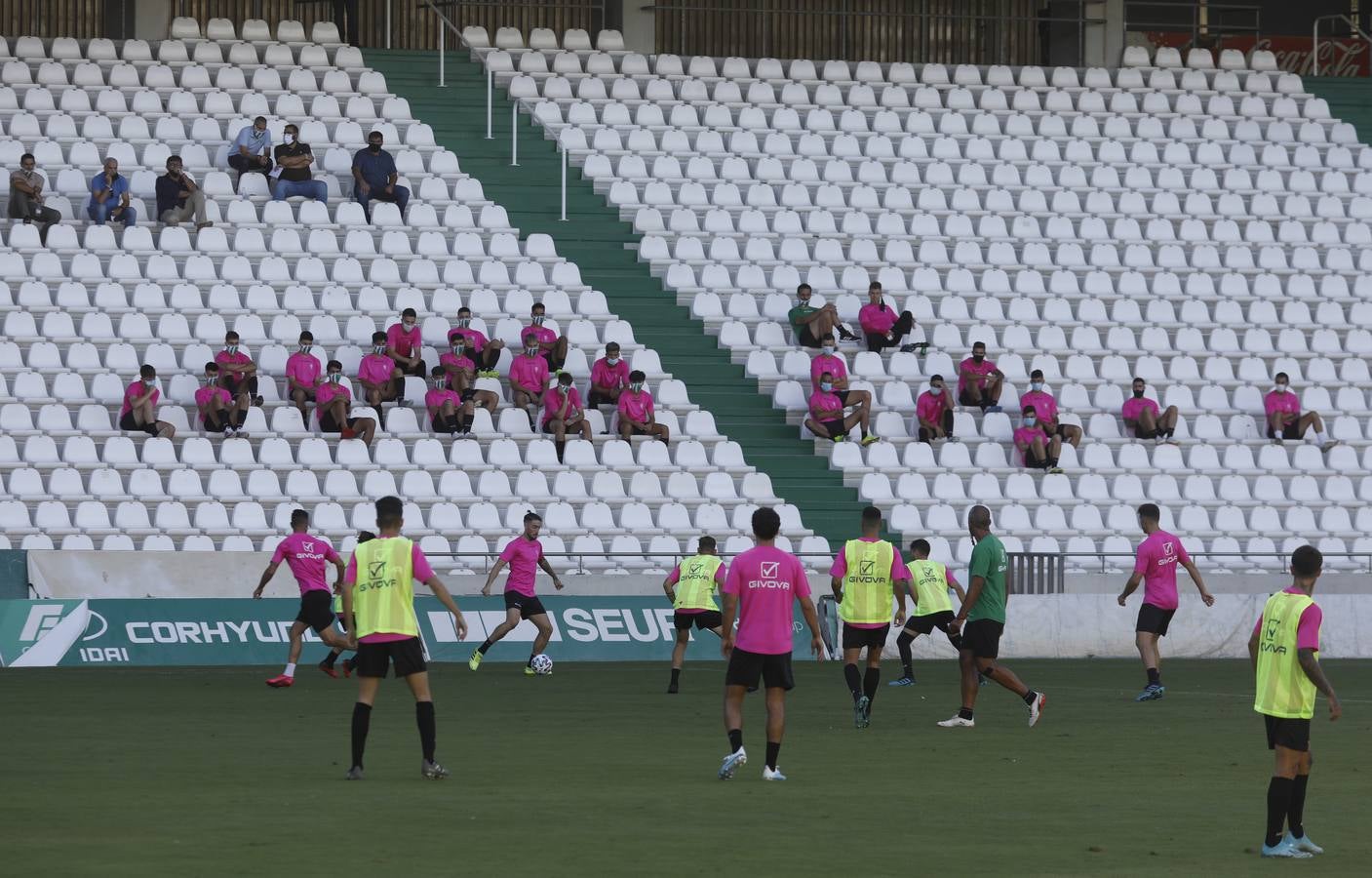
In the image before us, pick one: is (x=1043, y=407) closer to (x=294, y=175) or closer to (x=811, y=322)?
(x=811, y=322)

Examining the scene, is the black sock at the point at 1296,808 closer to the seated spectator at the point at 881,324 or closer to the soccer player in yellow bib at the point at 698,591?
the soccer player in yellow bib at the point at 698,591

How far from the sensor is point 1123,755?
1471 centimetres

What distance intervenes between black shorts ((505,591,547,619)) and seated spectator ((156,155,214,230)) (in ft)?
32.3

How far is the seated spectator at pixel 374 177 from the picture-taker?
31141mm

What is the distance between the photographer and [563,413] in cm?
2830

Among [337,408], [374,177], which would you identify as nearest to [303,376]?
[337,408]

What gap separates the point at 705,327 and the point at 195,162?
779 centimetres

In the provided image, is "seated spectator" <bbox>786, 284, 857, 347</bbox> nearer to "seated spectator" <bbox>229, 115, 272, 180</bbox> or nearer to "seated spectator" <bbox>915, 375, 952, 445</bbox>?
"seated spectator" <bbox>915, 375, 952, 445</bbox>

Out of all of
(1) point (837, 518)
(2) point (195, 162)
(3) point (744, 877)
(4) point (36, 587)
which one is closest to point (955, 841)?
(3) point (744, 877)

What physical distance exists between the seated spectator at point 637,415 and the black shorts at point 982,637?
11855mm

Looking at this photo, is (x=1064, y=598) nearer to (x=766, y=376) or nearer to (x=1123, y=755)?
(x=766, y=376)

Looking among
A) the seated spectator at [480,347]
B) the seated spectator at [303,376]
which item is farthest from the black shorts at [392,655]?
the seated spectator at [480,347]

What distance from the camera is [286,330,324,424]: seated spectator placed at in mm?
27797

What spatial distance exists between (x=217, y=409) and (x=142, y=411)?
0.92m
